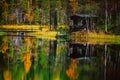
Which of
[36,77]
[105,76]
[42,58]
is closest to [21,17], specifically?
[42,58]

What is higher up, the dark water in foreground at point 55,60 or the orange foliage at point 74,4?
the orange foliage at point 74,4

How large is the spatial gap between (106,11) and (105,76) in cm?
61

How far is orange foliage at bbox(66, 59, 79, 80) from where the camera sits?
2656 millimetres

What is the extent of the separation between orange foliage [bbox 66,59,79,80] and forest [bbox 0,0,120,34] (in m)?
0.36

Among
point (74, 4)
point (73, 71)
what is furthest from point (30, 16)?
point (73, 71)

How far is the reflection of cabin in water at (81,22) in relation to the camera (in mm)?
2928

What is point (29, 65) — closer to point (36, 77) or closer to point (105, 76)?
A: point (36, 77)

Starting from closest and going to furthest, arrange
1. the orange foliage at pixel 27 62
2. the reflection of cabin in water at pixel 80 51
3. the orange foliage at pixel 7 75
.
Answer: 1. the orange foliage at pixel 7 75
2. the orange foliage at pixel 27 62
3. the reflection of cabin in water at pixel 80 51

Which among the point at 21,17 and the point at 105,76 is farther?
the point at 21,17

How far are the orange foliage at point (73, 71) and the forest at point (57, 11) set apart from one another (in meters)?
0.36

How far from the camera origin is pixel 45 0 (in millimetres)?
2973

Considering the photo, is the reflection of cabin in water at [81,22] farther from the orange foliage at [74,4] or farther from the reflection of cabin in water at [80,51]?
the reflection of cabin in water at [80,51]

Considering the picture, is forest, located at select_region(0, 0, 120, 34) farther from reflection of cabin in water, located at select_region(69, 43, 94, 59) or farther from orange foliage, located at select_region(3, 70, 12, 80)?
orange foliage, located at select_region(3, 70, 12, 80)

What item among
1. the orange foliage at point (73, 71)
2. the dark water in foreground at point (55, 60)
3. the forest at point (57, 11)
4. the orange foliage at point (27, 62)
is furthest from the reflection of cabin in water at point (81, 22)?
the orange foliage at point (27, 62)
